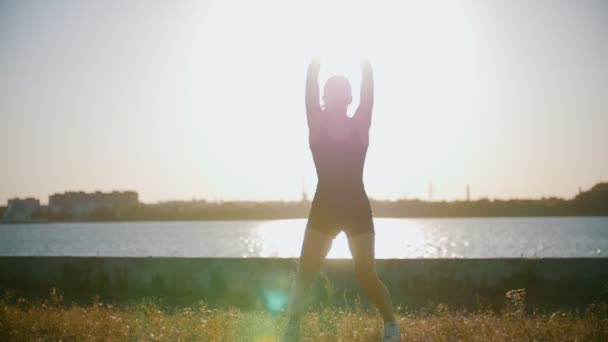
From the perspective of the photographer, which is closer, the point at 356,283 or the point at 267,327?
the point at 267,327

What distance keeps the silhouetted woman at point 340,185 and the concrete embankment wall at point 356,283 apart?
4.31 meters

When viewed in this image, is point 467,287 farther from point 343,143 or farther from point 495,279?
point 343,143

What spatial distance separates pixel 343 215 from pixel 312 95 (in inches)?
42.7

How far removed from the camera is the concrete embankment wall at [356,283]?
10406 millimetres

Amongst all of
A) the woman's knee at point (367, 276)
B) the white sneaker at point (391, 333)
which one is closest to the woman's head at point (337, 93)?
the woman's knee at point (367, 276)

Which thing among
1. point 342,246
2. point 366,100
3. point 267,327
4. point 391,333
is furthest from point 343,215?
point 342,246

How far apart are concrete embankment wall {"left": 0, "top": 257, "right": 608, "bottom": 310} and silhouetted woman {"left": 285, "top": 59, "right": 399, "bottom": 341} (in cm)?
431

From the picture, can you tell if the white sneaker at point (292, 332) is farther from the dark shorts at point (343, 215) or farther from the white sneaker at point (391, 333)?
the dark shorts at point (343, 215)

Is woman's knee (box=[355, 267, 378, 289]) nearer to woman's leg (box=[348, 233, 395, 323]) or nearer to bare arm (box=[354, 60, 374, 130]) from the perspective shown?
woman's leg (box=[348, 233, 395, 323])

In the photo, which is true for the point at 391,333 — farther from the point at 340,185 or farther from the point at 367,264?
the point at 340,185

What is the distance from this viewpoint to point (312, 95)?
573cm

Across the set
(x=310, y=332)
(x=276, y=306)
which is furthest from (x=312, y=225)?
(x=276, y=306)

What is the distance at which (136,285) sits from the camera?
38.0 feet

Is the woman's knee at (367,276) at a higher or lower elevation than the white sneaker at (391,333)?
higher
